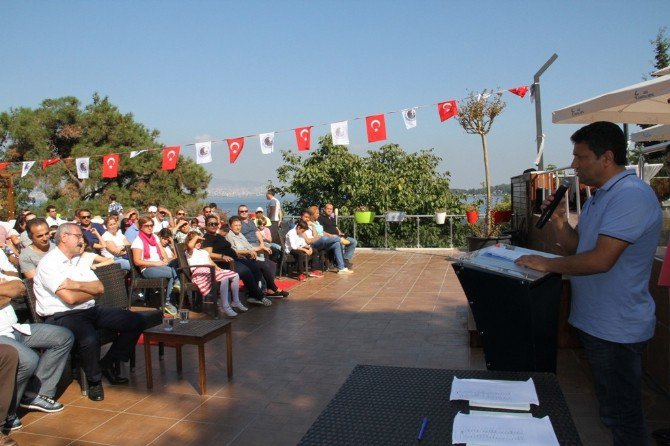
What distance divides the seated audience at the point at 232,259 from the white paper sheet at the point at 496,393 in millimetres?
5288

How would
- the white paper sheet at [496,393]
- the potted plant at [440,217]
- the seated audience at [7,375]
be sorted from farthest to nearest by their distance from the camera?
1. the potted plant at [440,217]
2. the seated audience at [7,375]
3. the white paper sheet at [496,393]

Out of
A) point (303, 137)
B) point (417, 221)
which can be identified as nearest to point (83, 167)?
point (303, 137)

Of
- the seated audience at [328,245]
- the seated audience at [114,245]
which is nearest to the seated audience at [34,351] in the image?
the seated audience at [114,245]

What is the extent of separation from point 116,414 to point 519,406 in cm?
288

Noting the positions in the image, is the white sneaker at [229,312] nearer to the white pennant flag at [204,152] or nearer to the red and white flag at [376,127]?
the red and white flag at [376,127]

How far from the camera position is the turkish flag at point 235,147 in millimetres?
12094

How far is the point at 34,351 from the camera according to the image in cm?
358

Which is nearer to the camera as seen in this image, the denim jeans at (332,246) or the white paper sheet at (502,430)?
the white paper sheet at (502,430)

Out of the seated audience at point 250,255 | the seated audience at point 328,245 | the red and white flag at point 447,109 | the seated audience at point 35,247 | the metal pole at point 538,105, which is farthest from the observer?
the red and white flag at point 447,109

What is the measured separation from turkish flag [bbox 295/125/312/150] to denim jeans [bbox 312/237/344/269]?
286cm

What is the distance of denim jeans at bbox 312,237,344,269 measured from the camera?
31.4ft

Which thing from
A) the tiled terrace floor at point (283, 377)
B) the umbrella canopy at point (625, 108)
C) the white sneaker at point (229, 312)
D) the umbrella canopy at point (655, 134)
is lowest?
the tiled terrace floor at point (283, 377)

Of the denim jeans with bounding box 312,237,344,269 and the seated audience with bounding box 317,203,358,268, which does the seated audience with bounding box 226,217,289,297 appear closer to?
the denim jeans with bounding box 312,237,344,269

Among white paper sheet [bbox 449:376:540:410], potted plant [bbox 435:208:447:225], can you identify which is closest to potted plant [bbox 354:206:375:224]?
potted plant [bbox 435:208:447:225]
